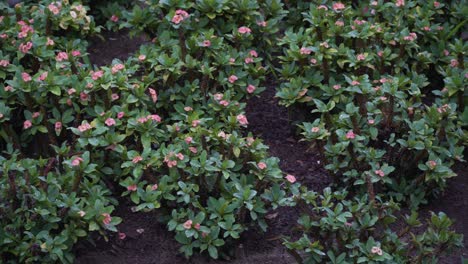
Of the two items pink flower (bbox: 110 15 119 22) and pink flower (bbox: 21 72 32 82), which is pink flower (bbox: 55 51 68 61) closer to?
pink flower (bbox: 21 72 32 82)

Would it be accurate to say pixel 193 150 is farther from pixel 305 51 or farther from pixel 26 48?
pixel 26 48

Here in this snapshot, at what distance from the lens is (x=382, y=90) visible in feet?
14.5

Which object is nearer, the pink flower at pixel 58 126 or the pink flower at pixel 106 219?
the pink flower at pixel 106 219

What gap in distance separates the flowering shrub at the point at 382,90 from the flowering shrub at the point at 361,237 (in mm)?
206

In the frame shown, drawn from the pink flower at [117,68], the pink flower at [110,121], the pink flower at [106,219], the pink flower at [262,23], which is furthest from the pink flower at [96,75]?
the pink flower at [262,23]

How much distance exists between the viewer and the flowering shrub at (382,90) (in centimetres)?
418

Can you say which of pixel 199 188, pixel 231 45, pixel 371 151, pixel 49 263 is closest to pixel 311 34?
pixel 231 45

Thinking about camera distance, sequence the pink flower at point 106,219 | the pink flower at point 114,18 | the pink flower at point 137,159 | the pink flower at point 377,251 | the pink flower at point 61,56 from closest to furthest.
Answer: the pink flower at point 377,251 < the pink flower at point 106,219 < the pink flower at point 137,159 < the pink flower at point 61,56 < the pink flower at point 114,18

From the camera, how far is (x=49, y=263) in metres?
3.71

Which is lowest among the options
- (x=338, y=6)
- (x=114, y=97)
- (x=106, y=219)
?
(x=106, y=219)

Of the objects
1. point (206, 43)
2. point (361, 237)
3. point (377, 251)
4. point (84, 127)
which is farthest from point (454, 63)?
point (84, 127)

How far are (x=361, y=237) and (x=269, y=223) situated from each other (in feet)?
1.76

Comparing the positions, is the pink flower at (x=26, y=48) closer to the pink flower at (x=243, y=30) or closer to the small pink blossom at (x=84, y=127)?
the small pink blossom at (x=84, y=127)

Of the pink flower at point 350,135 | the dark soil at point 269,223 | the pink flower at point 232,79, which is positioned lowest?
the dark soil at point 269,223
